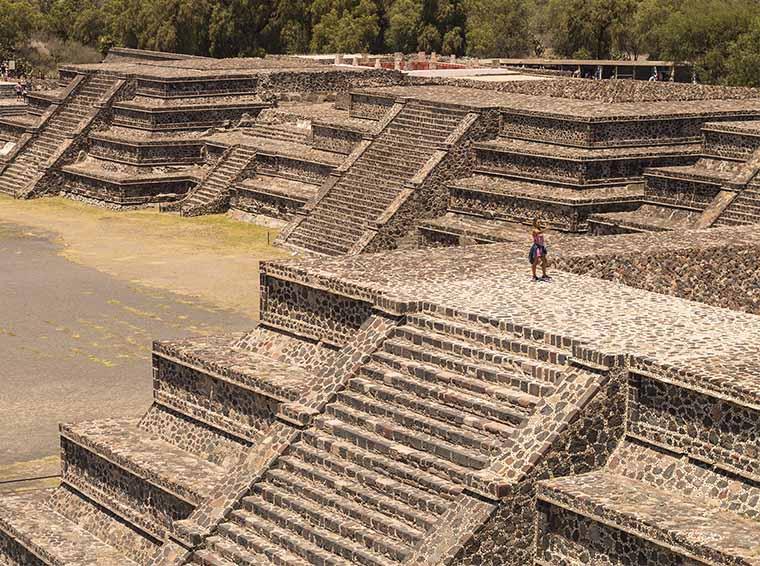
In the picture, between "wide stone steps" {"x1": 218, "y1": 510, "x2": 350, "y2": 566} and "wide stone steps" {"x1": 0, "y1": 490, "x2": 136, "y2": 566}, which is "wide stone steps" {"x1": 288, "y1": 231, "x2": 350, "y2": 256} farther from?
"wide stone steps" {"x1": 218, "y1": 510, "x2": 350, "y2": 566}

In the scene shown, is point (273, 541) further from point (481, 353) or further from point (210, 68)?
point (210, 68)

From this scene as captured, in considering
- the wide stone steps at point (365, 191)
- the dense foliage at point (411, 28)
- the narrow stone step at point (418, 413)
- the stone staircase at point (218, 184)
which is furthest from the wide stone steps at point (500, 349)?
the dense foliage at point (411, 28)

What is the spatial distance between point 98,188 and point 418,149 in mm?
9350

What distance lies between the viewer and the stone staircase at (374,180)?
3136 centimetres

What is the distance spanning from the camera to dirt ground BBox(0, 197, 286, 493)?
20578 mm

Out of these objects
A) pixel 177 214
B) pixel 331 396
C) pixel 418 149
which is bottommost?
pixel 177 214

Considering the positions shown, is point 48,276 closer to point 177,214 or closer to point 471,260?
point 177,214

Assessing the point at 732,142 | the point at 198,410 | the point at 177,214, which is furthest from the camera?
the point at 177,214

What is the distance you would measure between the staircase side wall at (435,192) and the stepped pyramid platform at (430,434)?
11.1 meters

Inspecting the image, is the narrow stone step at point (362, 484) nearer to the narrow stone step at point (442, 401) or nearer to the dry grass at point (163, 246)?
the narrow stone step at point (442, 401)

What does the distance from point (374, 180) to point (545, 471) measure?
18.5m

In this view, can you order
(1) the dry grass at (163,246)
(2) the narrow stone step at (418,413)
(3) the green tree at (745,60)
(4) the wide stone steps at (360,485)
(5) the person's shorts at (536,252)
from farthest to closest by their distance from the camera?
1. (3) the green tree at (745,60)
2. (1) the dry grass at (163,246)
3. (5) the person's shorts at (536,252)
4. (2) the narrow stone step at (418,413)
5. (4) the wide stone steps at (360,485)

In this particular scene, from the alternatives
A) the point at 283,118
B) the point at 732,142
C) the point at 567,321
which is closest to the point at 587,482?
the point at 567,321

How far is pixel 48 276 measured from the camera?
29234 mm
